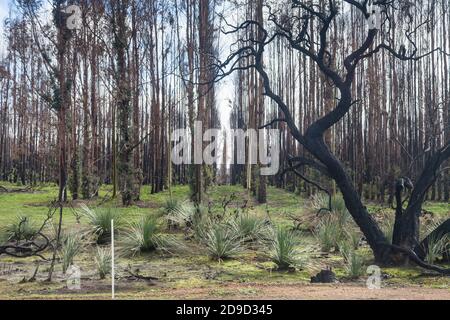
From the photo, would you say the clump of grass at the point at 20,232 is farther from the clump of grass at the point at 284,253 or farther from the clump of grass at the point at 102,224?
the clump of grass at the point at 284,253

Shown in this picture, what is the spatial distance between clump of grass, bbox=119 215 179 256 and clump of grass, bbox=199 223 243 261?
81 centimetres

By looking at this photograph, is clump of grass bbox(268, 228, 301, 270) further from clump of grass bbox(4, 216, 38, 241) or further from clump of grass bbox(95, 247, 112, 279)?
clump of grass bbox(4, 216, 38, 241)

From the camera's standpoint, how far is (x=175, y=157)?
33.9 meters

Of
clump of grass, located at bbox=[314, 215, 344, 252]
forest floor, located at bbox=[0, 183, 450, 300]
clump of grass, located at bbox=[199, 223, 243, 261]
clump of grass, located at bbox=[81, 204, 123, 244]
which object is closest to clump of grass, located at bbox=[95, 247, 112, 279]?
forest floor, located at bbox=[0, 183, 450, 300]

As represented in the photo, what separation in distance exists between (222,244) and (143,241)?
1744mm

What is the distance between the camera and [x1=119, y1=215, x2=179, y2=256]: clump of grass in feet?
33.2

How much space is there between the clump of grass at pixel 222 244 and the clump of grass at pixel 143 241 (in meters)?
0.81

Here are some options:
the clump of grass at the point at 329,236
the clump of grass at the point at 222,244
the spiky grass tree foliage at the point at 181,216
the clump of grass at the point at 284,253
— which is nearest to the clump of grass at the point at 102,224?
the spiky grass tree foliage at the point at 181,216

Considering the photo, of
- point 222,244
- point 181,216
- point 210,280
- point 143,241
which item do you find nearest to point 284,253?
point 222,244

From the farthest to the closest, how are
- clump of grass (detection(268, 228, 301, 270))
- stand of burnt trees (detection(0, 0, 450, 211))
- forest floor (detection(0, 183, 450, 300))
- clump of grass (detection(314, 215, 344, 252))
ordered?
stand of burnt trees (detection(0, 0, 450, 211)), clump of grass (detection(314, 215, 344, 252)), clump of grass (detection(268, 228, 301, 270)), forest floor (detection(0, 183, 450, 300))

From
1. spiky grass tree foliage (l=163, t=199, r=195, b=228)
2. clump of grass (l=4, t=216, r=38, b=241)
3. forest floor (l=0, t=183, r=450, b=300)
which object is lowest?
forest floor (l=0, t=183, r=450, b=300)

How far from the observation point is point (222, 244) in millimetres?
9516
